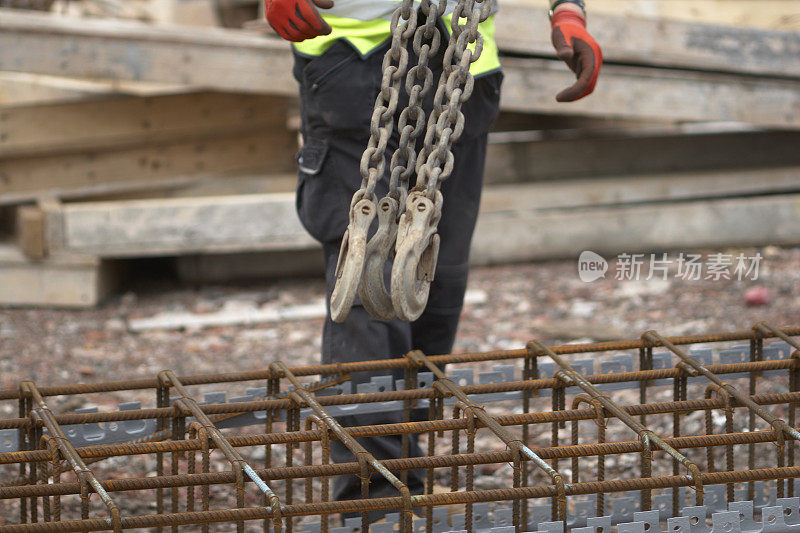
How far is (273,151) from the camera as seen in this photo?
5.49 m

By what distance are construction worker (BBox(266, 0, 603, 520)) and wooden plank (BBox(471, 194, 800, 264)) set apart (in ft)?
9.35

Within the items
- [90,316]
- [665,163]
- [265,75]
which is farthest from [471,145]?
[665,163]

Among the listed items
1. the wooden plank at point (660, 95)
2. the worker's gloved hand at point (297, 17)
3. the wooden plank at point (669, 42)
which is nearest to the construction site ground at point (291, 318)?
the wooden plank at point (660, 95)

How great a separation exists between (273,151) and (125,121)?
0.81m

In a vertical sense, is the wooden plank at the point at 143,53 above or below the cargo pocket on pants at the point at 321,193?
above

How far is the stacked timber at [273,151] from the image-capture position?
463cm

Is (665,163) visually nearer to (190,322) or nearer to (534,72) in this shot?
(534,72)

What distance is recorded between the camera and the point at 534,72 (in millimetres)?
4809

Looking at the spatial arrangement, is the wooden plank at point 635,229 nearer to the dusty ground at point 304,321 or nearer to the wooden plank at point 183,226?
the dusty ground at point 304,321

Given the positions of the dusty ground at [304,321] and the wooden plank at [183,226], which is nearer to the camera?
the dusty ground at [304,321]

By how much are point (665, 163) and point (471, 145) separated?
139 inches

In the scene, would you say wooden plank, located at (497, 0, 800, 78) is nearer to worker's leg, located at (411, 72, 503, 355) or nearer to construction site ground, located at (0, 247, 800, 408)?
construction site ground, located at (0, 247, 800, 408)

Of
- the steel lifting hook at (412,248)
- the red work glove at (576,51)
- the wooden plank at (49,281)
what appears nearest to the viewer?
the steel lifting hook at (412,248)

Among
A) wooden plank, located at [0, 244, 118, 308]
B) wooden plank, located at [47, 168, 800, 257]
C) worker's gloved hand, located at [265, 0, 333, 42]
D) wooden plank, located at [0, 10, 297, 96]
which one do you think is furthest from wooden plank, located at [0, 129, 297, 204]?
worker's gloved hand, located at [265, 0, 333, 42]
